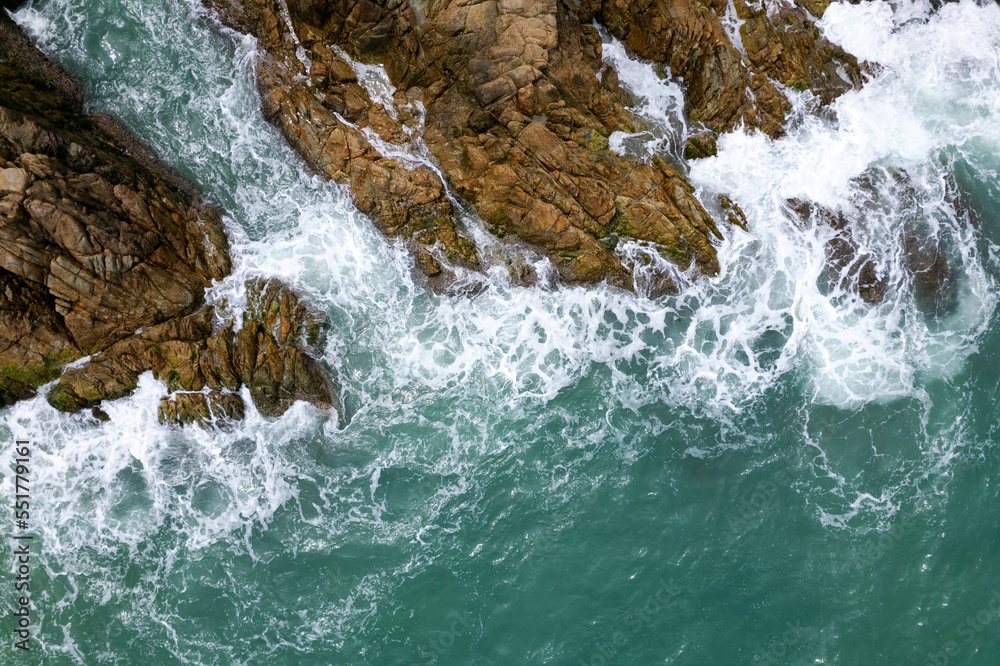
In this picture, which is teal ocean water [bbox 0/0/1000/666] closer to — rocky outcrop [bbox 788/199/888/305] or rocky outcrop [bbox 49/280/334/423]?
rocky outcrop [bbox 788/199/888/305]

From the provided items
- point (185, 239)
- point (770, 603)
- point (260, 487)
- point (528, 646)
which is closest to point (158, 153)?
point (185, 239)

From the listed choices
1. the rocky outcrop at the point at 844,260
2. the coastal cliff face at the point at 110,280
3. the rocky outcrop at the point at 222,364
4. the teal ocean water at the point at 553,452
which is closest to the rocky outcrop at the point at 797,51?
the teal ocean water at the point at 553,452

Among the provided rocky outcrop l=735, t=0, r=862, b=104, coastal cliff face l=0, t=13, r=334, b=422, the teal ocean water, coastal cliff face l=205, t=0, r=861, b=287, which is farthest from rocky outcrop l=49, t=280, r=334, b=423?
rocky outcrop l=735, t=0, r=862, b=104

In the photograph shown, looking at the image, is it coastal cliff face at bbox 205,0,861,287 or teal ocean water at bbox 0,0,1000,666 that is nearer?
teal ocean water at bbox 0,0,1000,666

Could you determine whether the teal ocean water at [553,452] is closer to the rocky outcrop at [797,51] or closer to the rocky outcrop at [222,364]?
the rocky outcrop at [222,364]

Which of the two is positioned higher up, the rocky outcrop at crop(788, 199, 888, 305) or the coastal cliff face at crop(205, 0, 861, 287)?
the rocky outcrop at crop(788, 199, 888, 305)

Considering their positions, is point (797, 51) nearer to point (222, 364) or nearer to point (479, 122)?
point (479, 122)

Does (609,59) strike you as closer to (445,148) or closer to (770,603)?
(445,148)
